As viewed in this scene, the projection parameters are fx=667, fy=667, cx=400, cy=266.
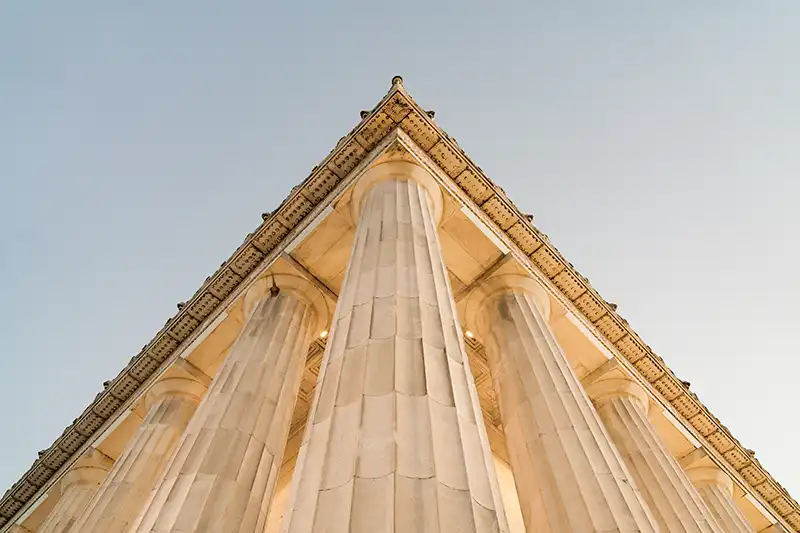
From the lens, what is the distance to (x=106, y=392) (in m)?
31.0

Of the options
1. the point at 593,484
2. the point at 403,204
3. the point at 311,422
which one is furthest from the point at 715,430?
the point at 311,422

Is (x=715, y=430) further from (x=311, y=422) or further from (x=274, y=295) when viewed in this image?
(x=311, y=422)

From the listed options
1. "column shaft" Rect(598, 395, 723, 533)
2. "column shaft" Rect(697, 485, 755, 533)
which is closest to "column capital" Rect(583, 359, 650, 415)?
"column shaft" Rect(598, 395, 723, 533)

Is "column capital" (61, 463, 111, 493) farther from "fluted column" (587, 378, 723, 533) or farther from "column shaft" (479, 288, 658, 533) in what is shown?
"fluted column" (587, 378, 723, 533)

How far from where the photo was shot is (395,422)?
1024 centimetres

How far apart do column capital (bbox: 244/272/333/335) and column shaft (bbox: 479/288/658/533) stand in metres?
6.14

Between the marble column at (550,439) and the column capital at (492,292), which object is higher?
the column capital at (492,292)

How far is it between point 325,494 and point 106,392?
25.3 metres

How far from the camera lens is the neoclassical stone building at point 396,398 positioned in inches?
401

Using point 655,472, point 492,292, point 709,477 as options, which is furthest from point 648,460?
point 709,477

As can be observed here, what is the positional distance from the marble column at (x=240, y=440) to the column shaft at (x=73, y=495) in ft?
45.7

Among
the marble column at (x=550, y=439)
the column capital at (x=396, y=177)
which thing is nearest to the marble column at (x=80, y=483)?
the column capital at (x=396, y=177)

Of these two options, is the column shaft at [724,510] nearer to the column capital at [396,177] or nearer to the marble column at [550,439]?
the marble column at [550,439]

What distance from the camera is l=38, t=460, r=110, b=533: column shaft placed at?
94.8 ft
